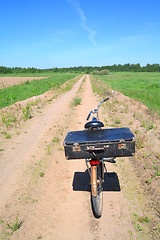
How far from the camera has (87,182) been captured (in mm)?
4750

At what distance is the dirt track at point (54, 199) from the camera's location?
329 centimetres

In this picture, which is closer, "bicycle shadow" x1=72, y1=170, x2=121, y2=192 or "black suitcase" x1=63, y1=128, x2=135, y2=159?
"black suitcase" x1=63, y1=128, x2=135, y2=159

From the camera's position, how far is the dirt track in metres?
3.29

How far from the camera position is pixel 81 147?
10.4ft

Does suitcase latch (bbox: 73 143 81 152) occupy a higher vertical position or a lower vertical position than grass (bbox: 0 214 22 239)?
higher

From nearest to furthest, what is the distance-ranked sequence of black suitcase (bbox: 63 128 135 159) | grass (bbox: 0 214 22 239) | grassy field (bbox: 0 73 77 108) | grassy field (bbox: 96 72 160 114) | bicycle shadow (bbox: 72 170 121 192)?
black suitcase (bbox: 63 128 135 159) → grass (bbox: 0 214 22 239) → bicycle shadow (bbox: 72 170 121 192) → grassy field (bbox: 96 72 160 114) → grassy field (bbox: 0 73 77 108)

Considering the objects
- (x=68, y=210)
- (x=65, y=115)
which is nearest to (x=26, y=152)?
(x=68, y=210)

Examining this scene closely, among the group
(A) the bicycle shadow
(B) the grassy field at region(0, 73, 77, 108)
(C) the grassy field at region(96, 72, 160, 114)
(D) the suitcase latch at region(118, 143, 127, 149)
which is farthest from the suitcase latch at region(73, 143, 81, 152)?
(B) the grassy field at region(0, 73, 77, 108)

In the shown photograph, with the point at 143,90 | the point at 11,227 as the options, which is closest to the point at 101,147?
the point at 11,227

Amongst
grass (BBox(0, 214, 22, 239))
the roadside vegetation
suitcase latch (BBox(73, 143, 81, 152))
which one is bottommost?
grass (BBox(0, 214, 22, 239))

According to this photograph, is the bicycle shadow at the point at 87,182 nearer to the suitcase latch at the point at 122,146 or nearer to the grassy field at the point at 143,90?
the suitcase latch at the point at 122,146

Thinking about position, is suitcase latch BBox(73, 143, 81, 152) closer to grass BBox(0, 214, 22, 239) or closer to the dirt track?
the dirt track

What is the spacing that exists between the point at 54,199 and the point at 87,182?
3.39ft

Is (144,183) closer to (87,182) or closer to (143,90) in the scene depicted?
(87,182)
